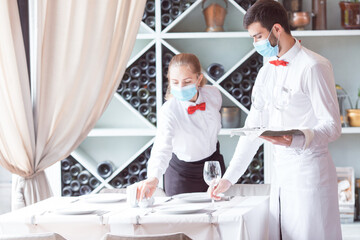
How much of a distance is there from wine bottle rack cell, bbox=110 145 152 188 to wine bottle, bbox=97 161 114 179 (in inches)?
2.5

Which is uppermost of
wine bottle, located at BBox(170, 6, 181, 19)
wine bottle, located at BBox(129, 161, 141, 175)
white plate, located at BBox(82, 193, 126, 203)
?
wine bottle, located at BBox(170, 6, 181, 19)

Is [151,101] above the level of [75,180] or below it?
above

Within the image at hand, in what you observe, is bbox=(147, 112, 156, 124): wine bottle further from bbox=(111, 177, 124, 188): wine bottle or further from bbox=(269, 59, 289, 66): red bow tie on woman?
bbox=(269, 59, 289, 66): red bow tie on woman

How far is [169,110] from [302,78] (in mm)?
927

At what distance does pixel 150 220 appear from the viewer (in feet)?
7.13

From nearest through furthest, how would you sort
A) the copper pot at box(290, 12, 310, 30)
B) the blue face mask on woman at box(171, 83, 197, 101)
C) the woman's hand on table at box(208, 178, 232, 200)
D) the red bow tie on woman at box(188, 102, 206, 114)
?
the woman's hand on table at box(208, 178, 232, 200) < the blue face mask on woman at box(171, 83, 197, 101) < the red bow tie on woman at box(188, 102, 206, 114) < the copper pot at box(290, 12, 310, 30)

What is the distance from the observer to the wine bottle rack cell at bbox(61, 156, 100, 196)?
13.6 feet

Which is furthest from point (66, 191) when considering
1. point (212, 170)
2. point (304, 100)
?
point (304, 100)

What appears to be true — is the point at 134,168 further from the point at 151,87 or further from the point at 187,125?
the point at 187,125

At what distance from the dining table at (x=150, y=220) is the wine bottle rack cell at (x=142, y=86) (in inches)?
65.4

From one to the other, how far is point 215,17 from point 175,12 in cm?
29

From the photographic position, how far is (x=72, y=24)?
3576 millimetres

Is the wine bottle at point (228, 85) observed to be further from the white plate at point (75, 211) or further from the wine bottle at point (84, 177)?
the white plate at point (75, 211)

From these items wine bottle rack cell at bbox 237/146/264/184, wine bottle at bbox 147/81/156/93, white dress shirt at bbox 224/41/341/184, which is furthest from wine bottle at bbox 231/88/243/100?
white dress shirt at bbox 224/41/341/184
